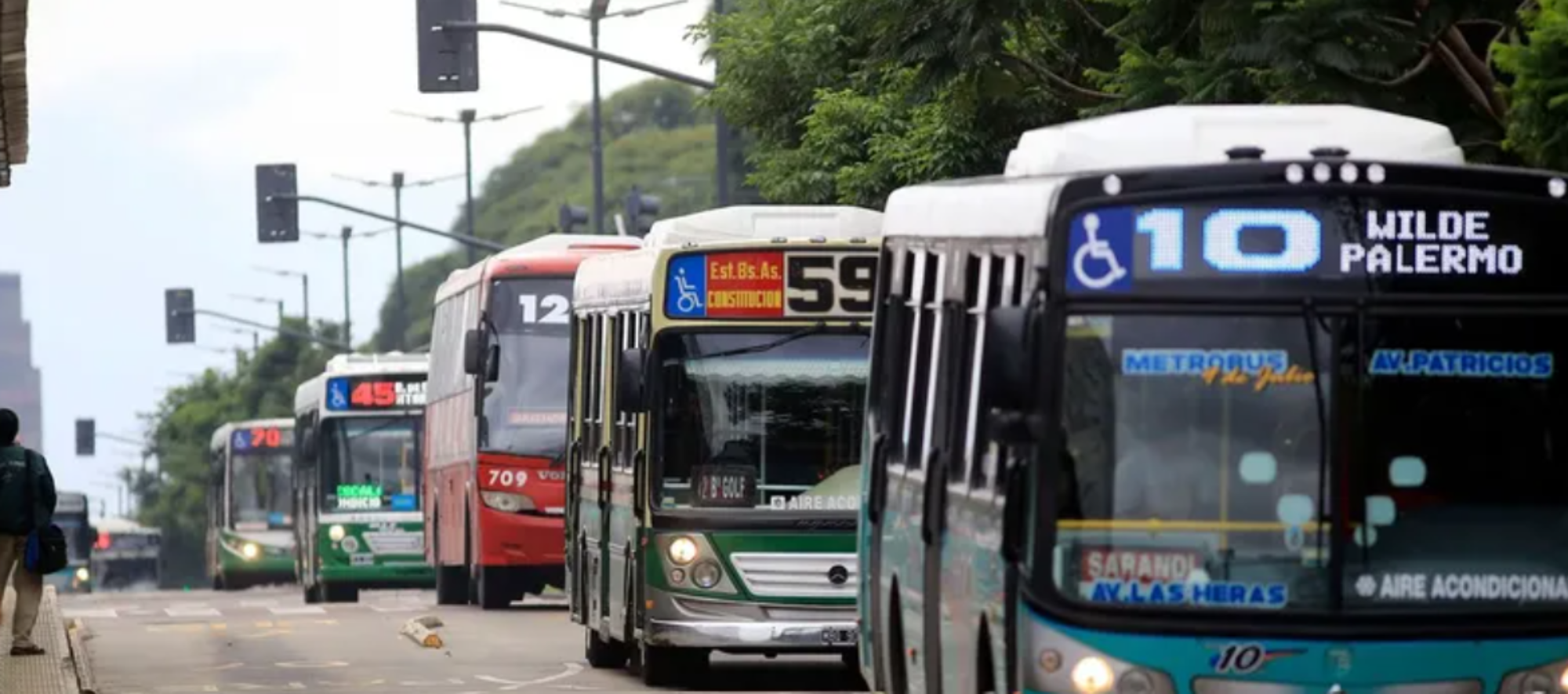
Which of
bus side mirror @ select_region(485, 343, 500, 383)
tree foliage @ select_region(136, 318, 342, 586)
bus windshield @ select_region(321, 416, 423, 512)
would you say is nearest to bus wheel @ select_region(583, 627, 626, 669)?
bus side mirror @ select_region(485, 343, 500, 383)

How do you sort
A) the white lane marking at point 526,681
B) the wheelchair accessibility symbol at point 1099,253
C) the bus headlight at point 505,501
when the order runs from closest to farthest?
the wheelchair accessibility symbol at point 1099,253
the white lane marking at point 526,681
the bus headlight at point 505,501

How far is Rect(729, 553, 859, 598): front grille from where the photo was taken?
2027 cm

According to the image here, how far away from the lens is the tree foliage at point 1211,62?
59.6 ft

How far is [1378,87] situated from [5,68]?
7.67 meters

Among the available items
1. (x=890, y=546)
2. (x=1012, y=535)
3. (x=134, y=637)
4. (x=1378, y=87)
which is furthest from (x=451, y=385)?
(x=1012, y=535)

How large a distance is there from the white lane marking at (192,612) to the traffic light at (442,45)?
257 inches

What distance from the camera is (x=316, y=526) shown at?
44.5m

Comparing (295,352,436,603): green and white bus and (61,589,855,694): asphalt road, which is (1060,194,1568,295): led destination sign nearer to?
(61,589,855,694): asphalt road

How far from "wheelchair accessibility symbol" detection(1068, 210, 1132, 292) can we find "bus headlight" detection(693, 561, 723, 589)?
8.93 meters

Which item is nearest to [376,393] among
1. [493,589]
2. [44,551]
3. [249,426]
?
[493,589]

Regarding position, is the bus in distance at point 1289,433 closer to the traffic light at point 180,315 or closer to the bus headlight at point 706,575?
the bus headlight at point 706,575

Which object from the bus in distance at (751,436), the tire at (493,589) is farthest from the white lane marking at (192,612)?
the bus in distance at (751,436)

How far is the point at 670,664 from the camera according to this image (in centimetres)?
2159

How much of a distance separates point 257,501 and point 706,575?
41920mm
